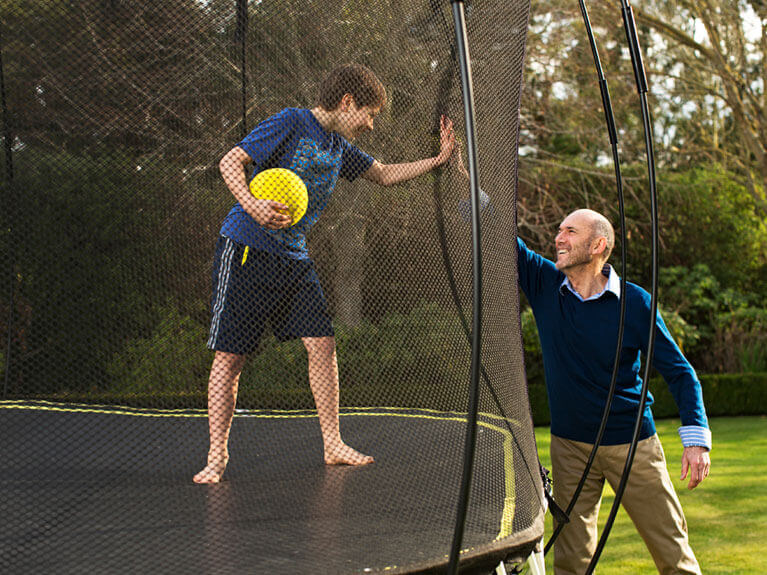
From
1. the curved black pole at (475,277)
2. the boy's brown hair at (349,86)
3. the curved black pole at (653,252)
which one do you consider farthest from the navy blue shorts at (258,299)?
the curved black pole at (653,252)

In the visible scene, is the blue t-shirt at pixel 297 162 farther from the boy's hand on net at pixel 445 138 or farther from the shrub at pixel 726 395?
the shrub at pixel 726 395

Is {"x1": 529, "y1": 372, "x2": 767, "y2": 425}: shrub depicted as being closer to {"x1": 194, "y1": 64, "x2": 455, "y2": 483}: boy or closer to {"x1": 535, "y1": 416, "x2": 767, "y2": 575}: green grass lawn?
{"x1": 535, "y1": 416, "x2": 767, "y2": 575}: green grass lawn

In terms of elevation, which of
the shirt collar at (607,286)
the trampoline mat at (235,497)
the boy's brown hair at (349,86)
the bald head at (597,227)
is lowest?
the trampoline mat at (235,497)

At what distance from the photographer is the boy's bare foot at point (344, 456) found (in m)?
1.54

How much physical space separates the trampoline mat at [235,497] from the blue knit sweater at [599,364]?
0.66 m

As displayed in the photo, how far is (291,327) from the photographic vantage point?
1.36 meters

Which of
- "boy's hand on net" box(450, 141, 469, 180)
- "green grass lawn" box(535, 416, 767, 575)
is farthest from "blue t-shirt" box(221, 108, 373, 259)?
"green grass lawn" box(535, 416, 767, 575)

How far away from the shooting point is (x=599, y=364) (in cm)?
220

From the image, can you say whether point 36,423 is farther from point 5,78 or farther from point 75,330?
point 5,78

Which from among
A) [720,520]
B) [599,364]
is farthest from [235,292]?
[720,520]

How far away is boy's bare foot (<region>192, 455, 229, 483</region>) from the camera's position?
1.46m

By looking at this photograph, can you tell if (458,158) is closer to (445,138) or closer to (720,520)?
(445,138)

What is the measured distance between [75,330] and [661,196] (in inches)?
337

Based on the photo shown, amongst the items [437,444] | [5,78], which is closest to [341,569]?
[437,444]
